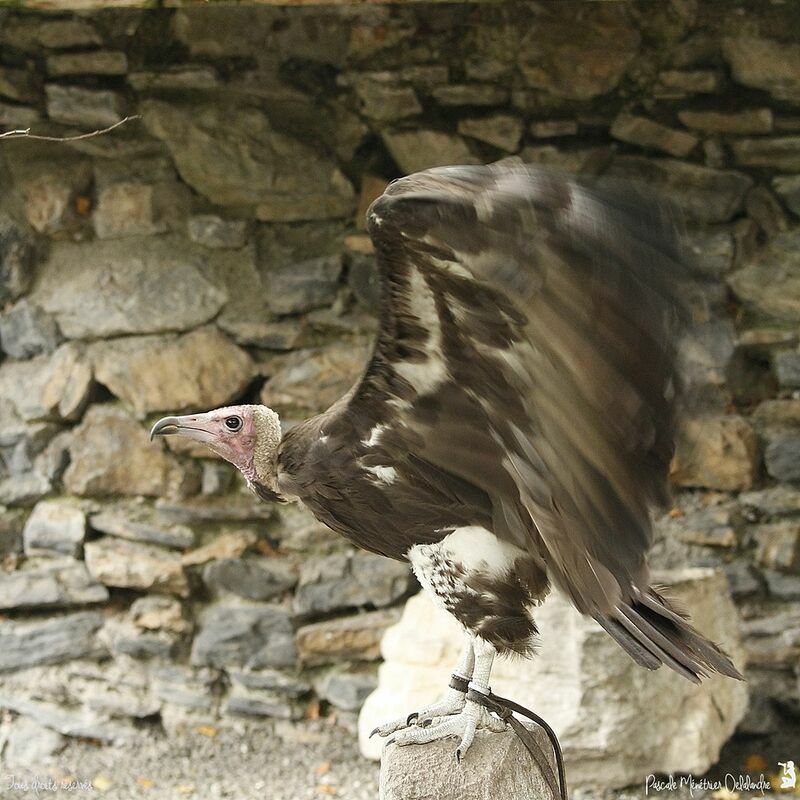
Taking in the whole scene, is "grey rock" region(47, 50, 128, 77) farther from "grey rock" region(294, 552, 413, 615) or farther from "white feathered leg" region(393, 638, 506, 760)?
"white feathered leg" region(393, 638, 506, 760)

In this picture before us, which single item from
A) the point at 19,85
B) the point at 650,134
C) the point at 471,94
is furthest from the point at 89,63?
the point at 650,134

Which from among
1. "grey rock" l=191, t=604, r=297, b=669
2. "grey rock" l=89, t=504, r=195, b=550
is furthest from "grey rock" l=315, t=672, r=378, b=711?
"grey rock" l=89, t=504, r=195, b=550

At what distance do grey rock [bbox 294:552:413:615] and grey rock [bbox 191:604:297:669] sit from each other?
89 millimetres

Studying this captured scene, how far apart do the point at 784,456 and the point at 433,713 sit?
1.67m

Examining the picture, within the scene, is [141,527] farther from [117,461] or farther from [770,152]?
[770,152]

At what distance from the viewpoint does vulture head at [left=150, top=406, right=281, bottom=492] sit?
208 centimetres

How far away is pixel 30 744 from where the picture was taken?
11.4ft

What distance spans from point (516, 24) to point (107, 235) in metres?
1.36

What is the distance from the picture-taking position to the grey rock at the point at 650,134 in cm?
329

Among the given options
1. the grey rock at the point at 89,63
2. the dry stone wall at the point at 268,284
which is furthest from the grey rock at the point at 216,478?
the grey rock at the point at 89,63

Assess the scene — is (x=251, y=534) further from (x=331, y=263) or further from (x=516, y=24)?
(x=516, y=24)

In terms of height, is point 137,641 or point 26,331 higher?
point 26,331

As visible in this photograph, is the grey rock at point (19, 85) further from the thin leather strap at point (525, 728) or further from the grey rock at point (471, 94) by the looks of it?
the thin leather strap at point (525, 728)

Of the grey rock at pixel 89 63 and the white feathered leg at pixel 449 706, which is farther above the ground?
the grey rock at pixel 89 63
